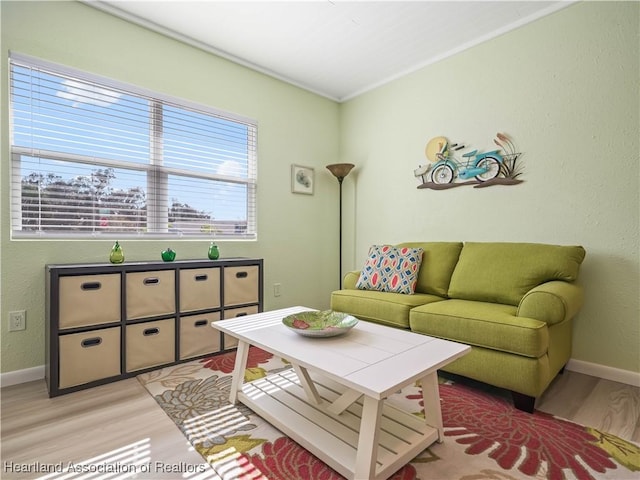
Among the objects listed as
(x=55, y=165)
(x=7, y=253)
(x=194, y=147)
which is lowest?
(x=7, y=253)

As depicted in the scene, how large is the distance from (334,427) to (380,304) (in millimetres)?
1090

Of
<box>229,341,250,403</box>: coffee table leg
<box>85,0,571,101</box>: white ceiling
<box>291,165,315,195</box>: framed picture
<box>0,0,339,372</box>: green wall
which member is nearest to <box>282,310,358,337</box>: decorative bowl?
<box>229,341,250,403</box>: coffee table leg

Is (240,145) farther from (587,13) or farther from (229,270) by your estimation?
(587,13)

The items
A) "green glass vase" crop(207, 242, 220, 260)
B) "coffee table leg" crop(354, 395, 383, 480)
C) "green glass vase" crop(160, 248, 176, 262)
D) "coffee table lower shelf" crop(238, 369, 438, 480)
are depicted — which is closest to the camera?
"coffee table leg" crop(354, 395, 383, 480)

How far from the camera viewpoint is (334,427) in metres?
1.53

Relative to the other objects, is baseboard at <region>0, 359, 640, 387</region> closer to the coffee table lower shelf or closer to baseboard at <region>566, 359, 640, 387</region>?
baseboard at <region>566, 359, 640, 387</region>

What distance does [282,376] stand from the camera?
2104 millimetres

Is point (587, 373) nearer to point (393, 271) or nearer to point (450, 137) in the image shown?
point (393, 271)

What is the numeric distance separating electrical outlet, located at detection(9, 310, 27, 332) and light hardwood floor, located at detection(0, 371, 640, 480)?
0.35 metres

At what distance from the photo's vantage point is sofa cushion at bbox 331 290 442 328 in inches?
93.2

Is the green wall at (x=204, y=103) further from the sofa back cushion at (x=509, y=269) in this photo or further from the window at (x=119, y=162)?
the sofa back cushion at (x=509, y=269)

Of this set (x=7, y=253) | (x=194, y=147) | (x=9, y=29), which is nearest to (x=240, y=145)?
(x=194, y=147)

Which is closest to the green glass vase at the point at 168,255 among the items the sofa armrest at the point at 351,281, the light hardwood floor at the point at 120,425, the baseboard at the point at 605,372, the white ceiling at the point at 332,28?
the light hardwood floor at the point at 120,425

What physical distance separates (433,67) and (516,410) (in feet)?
9.28
